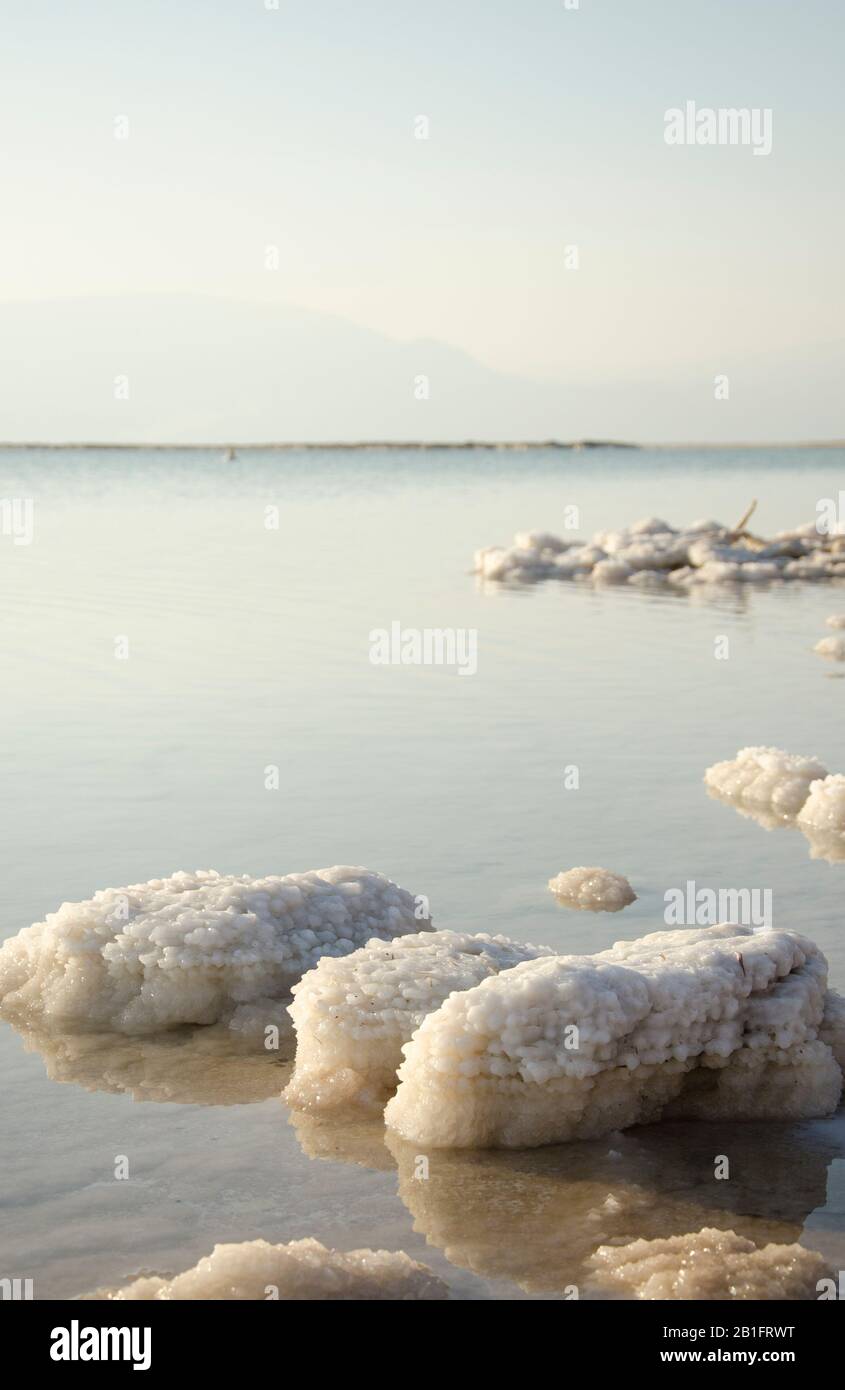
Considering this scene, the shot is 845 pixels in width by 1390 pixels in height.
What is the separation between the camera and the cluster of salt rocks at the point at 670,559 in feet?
88.5

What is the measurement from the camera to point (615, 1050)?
5.44 m

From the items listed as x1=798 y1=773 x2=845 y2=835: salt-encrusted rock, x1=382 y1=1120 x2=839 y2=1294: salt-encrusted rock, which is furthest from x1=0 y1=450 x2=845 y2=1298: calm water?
x1=798 y1=773 x2=845 y2=835: salt-encrusted rock

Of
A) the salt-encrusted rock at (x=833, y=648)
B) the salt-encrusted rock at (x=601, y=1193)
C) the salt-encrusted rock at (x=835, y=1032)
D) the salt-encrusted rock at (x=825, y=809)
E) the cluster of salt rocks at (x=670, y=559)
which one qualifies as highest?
the cluster of salt rocks at (x=670, y=559)

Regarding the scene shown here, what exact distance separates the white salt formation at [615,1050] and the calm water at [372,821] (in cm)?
12

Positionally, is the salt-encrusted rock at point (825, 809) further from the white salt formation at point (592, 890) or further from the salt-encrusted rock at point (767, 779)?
the white salt formation at point (592, 890)

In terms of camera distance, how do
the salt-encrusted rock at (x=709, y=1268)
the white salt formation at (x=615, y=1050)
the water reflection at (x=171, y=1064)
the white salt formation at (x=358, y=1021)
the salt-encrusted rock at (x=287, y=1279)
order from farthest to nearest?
1. the water reflection at (x=171, y=1064)
2. the white salt formation at (x=358, y=1021)
3. the white salt formation at (x=615, y=1050)
4. the salt-encrusted rock at (x=709, y=1268)
5. the salt-encrusted rock at (x=287, y=1279)

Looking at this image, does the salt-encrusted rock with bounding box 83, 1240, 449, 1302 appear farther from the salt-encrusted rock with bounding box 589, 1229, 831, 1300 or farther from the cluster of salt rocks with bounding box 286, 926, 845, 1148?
the cluster of salt rocks with bounding box 286, 926, 845, 1148

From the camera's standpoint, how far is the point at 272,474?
88125 millimetres

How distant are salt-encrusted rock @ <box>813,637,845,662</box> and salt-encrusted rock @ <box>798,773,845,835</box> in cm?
771

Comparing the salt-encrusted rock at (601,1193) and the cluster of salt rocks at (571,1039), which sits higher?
the cluster of salt rocks at (571,1039)

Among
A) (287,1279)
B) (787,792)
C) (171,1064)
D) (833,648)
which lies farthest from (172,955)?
(833,648)

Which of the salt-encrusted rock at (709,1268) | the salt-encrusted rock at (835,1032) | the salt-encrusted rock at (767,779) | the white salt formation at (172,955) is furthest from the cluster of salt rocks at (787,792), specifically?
the salt-encrusted rock at (709,1268)

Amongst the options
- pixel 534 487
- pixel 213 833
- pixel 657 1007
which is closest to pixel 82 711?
pixel 213 833
